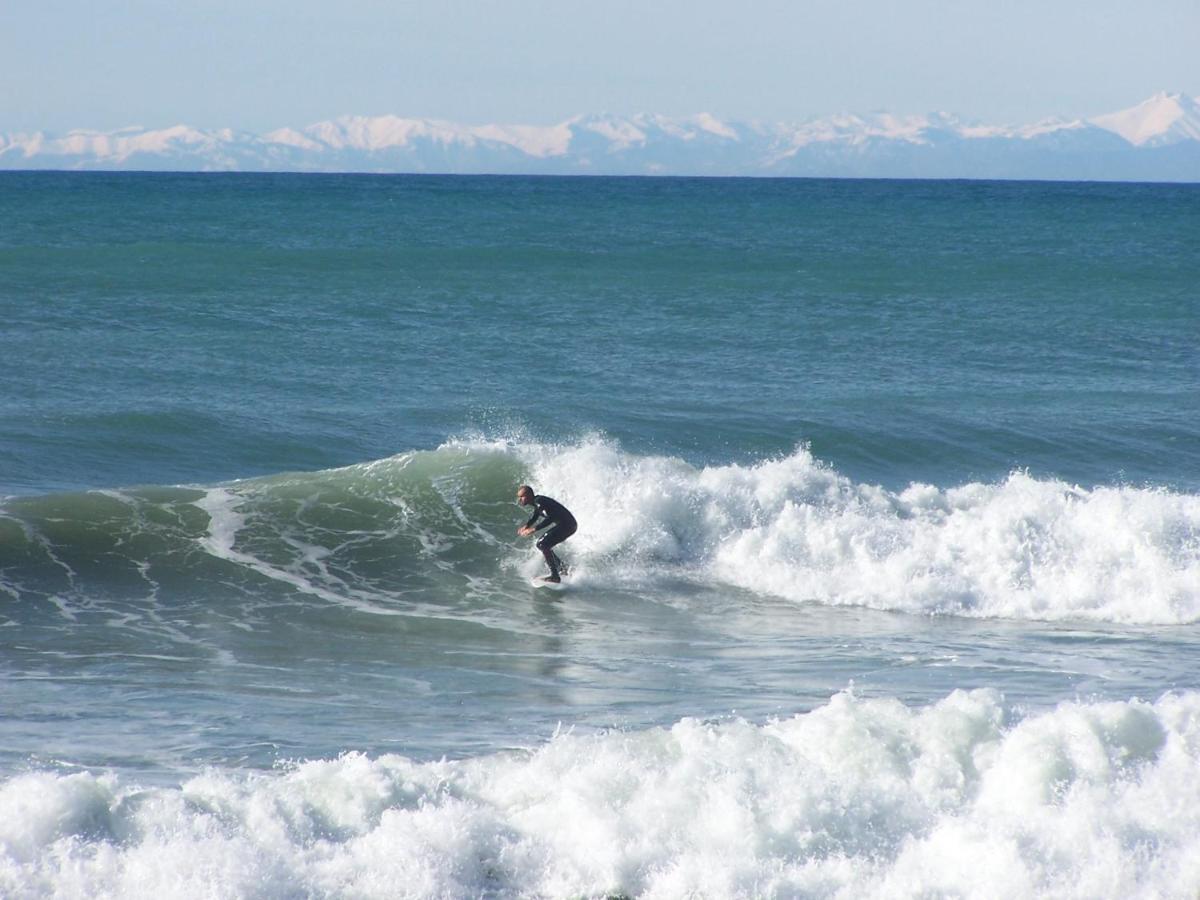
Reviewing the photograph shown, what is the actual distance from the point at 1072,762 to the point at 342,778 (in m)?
4.20

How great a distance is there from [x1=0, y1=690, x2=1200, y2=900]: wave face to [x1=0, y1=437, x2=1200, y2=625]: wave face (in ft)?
18.3

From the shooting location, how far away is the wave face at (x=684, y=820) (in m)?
7.24

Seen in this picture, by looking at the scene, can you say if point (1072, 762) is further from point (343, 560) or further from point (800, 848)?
point (343, 560)

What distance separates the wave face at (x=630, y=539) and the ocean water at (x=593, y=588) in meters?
0.06

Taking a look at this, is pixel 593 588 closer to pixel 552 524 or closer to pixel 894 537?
pixel 552 524

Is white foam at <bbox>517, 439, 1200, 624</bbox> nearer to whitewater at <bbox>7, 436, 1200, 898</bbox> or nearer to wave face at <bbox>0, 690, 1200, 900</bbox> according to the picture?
whitewater at <bbox>7, 436, 1200, 898</bbox>

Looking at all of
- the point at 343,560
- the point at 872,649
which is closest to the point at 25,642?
the point at 343,560

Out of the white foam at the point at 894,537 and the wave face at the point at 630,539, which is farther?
the white foam at the point at 894,537

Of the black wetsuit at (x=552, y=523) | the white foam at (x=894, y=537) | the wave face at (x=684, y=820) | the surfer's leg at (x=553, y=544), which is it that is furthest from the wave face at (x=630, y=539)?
the wave face at (x=684, y=820)

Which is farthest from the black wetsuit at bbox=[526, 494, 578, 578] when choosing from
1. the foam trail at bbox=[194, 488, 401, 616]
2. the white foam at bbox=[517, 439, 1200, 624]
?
the foam trail at bbox=[194, 488, 401, 616]

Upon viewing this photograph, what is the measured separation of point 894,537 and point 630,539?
291 centimetres

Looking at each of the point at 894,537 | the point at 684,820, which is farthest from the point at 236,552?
the point at 684,820

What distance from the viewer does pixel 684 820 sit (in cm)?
773

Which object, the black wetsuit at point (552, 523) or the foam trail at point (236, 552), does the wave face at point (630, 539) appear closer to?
the foam trail at point (236, 552)
